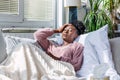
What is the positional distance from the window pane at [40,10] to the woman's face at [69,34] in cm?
81

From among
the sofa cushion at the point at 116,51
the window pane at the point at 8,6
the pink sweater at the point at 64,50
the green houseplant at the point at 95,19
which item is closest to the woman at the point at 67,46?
the pink sweater at the point at 64,50

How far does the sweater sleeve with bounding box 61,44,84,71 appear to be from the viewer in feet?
6.89

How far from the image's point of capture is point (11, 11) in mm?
2877

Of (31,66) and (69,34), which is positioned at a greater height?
(69,34)

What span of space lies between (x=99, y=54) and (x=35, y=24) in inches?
48.3

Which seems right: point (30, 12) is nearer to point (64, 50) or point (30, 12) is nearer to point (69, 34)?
point (69, 34)

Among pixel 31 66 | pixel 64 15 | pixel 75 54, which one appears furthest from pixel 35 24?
pixel 31 66

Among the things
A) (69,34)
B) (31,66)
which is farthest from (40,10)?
(31,66)

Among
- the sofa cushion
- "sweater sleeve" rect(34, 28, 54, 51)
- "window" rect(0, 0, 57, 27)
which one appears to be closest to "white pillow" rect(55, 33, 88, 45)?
"sweater sleeve" rect(34, 28, 54, 51)

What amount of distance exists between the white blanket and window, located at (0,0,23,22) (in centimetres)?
93

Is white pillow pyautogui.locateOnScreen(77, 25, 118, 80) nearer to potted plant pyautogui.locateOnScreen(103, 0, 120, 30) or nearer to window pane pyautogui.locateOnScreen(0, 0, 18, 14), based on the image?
potted plant pyautogui.locateOnScreen(103, 0, 120, 30)

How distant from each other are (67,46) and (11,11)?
100 centimetres

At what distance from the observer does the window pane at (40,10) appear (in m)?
3.04

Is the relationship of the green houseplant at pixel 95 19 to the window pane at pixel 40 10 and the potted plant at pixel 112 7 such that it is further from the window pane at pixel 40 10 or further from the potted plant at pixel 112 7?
the window pane at pixel 40 10
